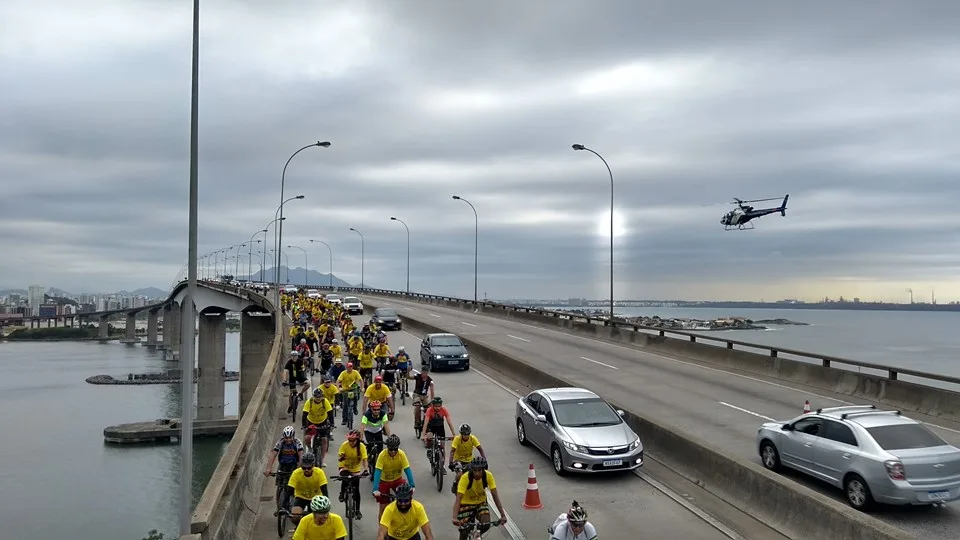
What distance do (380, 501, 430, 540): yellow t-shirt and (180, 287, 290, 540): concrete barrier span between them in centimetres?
198

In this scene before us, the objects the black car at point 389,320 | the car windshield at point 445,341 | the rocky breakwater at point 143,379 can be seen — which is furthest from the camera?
the rocky breakwater at point 143,379

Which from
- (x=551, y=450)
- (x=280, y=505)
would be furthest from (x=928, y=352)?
(x=280, y=505)

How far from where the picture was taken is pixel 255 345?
59.4 m

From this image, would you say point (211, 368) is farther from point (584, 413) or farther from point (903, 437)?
point (903, 437)

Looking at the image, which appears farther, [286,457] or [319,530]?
[286,457]

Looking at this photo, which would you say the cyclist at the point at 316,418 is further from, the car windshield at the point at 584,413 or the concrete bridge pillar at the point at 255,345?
the concrete bridge pillar at the point at 255,345

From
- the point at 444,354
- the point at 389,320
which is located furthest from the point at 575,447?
the point at 389,320

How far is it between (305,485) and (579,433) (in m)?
5.95

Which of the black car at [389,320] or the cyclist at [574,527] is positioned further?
the black car at [389,320]

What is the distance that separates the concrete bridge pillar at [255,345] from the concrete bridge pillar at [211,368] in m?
14.2

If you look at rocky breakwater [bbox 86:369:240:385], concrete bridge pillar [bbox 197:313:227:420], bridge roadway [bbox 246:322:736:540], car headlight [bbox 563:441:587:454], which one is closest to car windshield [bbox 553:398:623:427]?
car headlight [bbox 563:441:587:454]

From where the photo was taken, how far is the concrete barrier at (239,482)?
854 cm

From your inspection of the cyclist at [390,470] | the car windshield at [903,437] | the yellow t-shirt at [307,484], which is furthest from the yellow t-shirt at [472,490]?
the car windshield at [903,437]

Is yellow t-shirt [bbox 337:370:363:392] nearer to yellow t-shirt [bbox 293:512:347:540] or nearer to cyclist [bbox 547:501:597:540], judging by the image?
yellow t-shirt [bbox 293:512:347:540]
